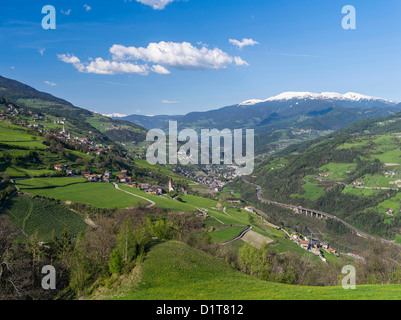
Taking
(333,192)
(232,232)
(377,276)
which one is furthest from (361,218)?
(377,276)

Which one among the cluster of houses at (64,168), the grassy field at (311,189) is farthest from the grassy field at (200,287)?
the grassy field at (311,189)

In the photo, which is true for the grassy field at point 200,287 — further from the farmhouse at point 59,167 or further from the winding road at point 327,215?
the winding road at point 327,215

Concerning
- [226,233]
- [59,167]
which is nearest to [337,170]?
[226,233]

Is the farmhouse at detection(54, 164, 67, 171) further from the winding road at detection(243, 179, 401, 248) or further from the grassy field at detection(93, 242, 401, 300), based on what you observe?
the winding road at detection(243, 179, 401, 248)

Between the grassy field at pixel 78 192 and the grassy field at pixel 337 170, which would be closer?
the grassy field at pixel 78 192
